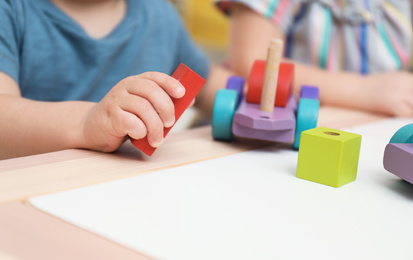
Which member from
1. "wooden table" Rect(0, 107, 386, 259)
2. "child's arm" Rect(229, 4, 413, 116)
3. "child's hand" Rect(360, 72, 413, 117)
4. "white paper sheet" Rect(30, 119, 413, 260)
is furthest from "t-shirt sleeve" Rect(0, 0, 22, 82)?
"child's hand" Rect(360, 72, 413, 117)

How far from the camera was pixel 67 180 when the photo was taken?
412mm

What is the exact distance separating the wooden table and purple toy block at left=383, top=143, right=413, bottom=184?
0.54 feet

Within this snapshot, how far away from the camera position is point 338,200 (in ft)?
1.38

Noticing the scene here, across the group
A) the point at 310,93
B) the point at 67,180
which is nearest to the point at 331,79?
the point at 310,93

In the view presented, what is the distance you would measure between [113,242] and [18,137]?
12.1 inches

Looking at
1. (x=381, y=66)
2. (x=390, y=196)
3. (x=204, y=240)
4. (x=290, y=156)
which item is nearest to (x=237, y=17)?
(x=381, y=66)

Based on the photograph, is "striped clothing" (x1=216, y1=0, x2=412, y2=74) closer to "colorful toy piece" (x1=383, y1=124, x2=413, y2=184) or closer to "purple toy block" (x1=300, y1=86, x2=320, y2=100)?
"purple toy block" (x1=300, y1=86, x2=320, y2=100)

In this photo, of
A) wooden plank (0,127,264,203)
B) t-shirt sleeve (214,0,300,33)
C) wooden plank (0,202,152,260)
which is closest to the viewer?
wooden plank (0,202,152,260)

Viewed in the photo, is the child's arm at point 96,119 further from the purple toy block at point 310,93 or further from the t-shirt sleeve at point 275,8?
the t-shirt sleeve at point 275,8

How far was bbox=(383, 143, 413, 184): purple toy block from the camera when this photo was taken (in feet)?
1.43

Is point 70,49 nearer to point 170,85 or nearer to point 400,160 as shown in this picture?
point 170,85

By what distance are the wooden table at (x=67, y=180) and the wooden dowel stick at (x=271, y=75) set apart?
52 millimetres

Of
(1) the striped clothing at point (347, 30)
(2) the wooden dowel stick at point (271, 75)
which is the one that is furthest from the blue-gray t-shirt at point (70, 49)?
(2) the wooden dowel stick at point (271, 75)

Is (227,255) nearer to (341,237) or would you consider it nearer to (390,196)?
(341,237)
